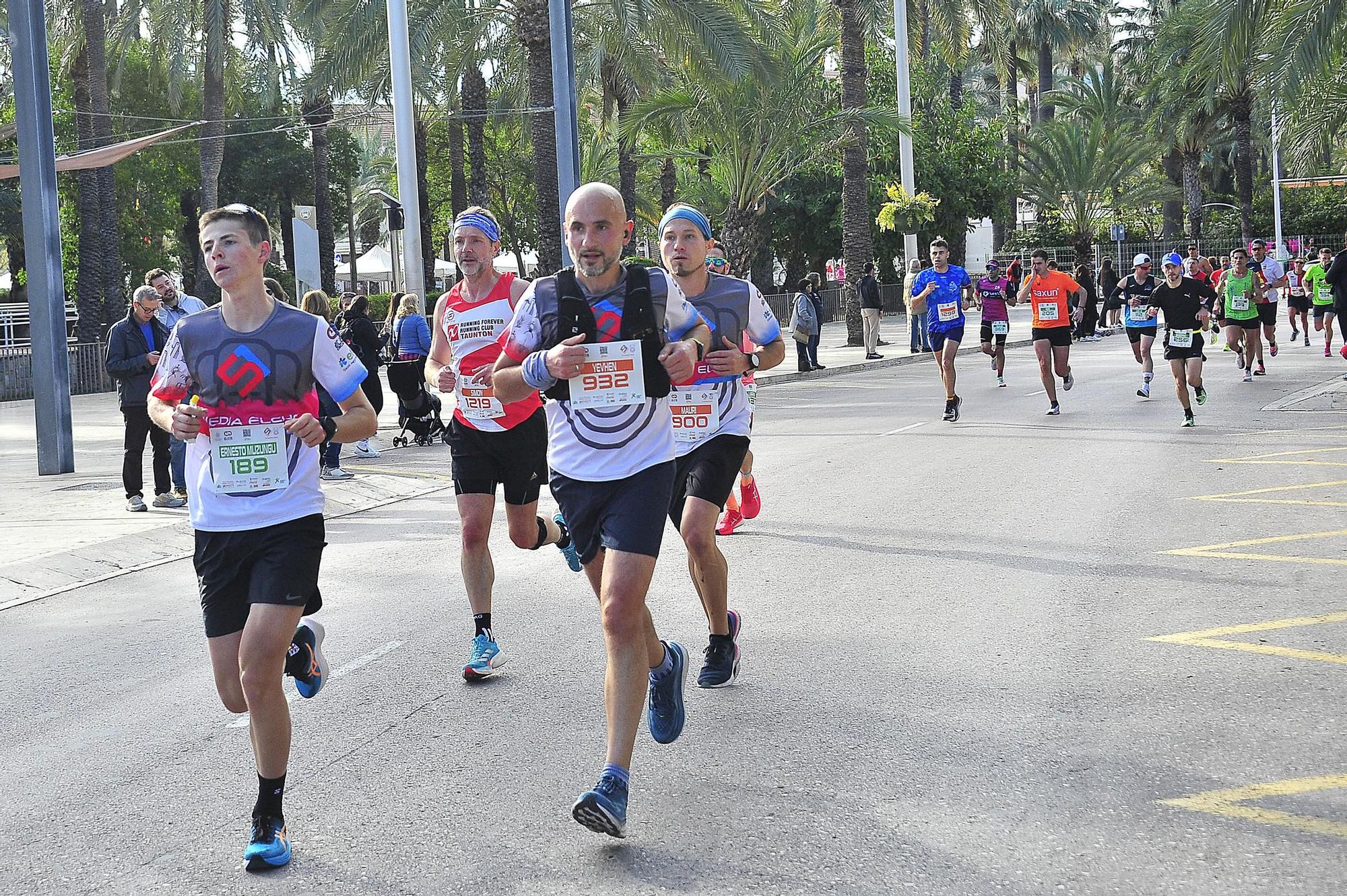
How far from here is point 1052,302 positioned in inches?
677

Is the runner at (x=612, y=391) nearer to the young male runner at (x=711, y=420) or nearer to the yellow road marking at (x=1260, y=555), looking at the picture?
the young male runner at (x=711, y=420)

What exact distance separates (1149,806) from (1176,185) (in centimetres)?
6242

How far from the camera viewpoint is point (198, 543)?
4.45 metres

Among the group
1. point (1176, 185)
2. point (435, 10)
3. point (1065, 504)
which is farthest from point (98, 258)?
point (1176, 185)

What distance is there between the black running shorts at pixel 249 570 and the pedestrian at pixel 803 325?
19821mm

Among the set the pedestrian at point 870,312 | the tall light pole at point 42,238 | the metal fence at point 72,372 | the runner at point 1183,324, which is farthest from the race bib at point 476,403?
the pedestrian at point 870,312

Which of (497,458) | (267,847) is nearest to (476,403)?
(497,458)

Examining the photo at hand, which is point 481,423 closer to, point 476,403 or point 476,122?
point 476,403

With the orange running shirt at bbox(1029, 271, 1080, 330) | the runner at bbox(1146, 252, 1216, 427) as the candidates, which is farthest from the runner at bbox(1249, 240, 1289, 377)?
the runner at bbox(1146, 252, 1216, 427)

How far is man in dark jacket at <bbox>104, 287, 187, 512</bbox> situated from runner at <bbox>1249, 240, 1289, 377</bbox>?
1528 centimetres

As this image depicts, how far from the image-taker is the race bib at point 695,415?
6.35 m

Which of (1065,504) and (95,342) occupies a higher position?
(95,342)

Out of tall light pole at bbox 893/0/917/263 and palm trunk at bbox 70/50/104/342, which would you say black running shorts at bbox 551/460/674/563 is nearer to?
palm trunk at bbox 70/50/104/342

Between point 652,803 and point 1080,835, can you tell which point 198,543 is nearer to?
point 652,803
